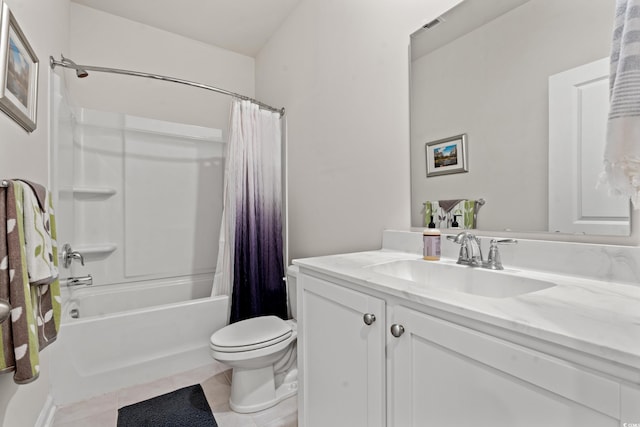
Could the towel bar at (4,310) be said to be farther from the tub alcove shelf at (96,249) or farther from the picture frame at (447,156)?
the tub alcove shelf at (96,249)

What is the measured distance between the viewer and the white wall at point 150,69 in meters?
2.31

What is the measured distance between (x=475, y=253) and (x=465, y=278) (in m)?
0.10

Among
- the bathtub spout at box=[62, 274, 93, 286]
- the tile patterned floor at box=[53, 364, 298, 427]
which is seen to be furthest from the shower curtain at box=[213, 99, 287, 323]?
the bathtub spout at box=[62, 274, 93, 286]

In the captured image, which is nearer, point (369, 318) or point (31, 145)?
point (369, 318)

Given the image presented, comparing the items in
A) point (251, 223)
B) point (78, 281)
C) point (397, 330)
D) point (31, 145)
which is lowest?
point (78, 281)

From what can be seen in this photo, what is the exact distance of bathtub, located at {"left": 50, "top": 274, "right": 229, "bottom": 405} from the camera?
1635 mm

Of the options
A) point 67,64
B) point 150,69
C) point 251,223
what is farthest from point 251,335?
point 150,69

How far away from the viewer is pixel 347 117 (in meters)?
1.82

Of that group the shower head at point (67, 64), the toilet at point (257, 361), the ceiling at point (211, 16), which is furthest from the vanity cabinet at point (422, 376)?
the ceiling at point (211, 16)

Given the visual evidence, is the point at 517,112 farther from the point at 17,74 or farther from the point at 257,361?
the point at 17,74

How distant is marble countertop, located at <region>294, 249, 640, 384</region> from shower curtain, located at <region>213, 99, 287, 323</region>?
1.34m

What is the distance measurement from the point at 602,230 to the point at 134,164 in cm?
281

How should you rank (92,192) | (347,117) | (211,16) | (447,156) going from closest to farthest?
(447,156) → (347,117) → (92,192) → (211,16)

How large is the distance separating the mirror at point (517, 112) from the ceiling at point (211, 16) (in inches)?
59.4
